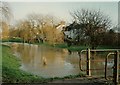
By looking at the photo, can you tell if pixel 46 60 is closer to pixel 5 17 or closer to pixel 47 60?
pixel 47 60

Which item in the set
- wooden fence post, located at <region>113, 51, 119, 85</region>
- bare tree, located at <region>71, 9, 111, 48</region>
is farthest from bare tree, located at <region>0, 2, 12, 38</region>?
wooden fence post, located at <region>113, 51, 119, 85</region>

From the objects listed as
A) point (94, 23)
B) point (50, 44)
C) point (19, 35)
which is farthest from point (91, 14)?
point (19, 35)

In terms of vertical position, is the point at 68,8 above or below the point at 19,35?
above

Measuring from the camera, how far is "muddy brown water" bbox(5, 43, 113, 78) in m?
5.76

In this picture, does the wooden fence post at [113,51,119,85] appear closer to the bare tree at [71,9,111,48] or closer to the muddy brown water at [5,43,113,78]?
the muddy brown water at [5,43,113,78]

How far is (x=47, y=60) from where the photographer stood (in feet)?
18.9

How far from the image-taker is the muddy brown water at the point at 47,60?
5762 millimetres

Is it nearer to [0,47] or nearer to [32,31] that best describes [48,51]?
[32,31]

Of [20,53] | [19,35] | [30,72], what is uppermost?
[19,35]

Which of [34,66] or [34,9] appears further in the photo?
[34,66]

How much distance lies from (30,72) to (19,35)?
92 centimetres

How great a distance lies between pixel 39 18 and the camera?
5.62 m

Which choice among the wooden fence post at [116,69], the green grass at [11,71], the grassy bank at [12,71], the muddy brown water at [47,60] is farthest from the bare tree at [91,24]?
the green grass at [11,71]

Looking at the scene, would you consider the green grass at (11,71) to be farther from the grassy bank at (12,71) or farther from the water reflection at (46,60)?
the water reflection at (46,60)
